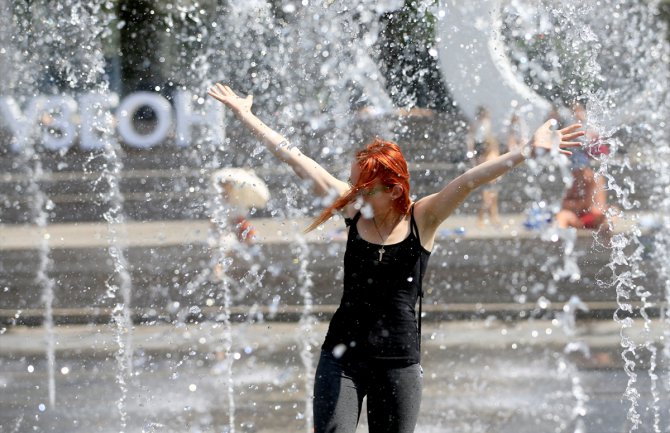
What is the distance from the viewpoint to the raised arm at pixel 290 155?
3264 mm

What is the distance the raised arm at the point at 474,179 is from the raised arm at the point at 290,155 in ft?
0.92

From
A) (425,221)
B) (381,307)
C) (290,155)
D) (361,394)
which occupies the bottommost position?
(361,394)

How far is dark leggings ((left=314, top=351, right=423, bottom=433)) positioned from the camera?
9.79 feet

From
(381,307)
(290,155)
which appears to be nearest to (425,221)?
(381,307)

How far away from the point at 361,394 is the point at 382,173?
0.65 m

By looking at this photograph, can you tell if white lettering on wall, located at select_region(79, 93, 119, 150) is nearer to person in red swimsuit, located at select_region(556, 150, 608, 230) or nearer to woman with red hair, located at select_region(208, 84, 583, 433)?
person in red swimsuit, located at select_region(556, 150, 608, 230)

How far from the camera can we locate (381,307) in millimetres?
3027

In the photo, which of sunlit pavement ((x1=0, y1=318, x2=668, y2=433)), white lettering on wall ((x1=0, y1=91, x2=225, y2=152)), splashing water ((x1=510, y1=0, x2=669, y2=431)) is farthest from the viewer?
white lettering on wall ((x1=0, y1=91, x2=225, y2=152))

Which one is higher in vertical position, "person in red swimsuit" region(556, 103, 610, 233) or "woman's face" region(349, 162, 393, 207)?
"person in red swimsuit" region(556, 103, 610, 233)

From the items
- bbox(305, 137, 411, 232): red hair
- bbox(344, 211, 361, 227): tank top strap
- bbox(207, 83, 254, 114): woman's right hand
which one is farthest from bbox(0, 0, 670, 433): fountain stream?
bbox(305, 137, 411, 232): red hair

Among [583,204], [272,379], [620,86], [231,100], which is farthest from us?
[620,86]

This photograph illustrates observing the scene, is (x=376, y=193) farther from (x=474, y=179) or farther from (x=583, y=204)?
(x=583, y=204)

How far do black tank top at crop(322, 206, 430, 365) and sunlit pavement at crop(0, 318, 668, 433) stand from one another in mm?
1847

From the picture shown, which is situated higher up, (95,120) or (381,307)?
(95,120)
